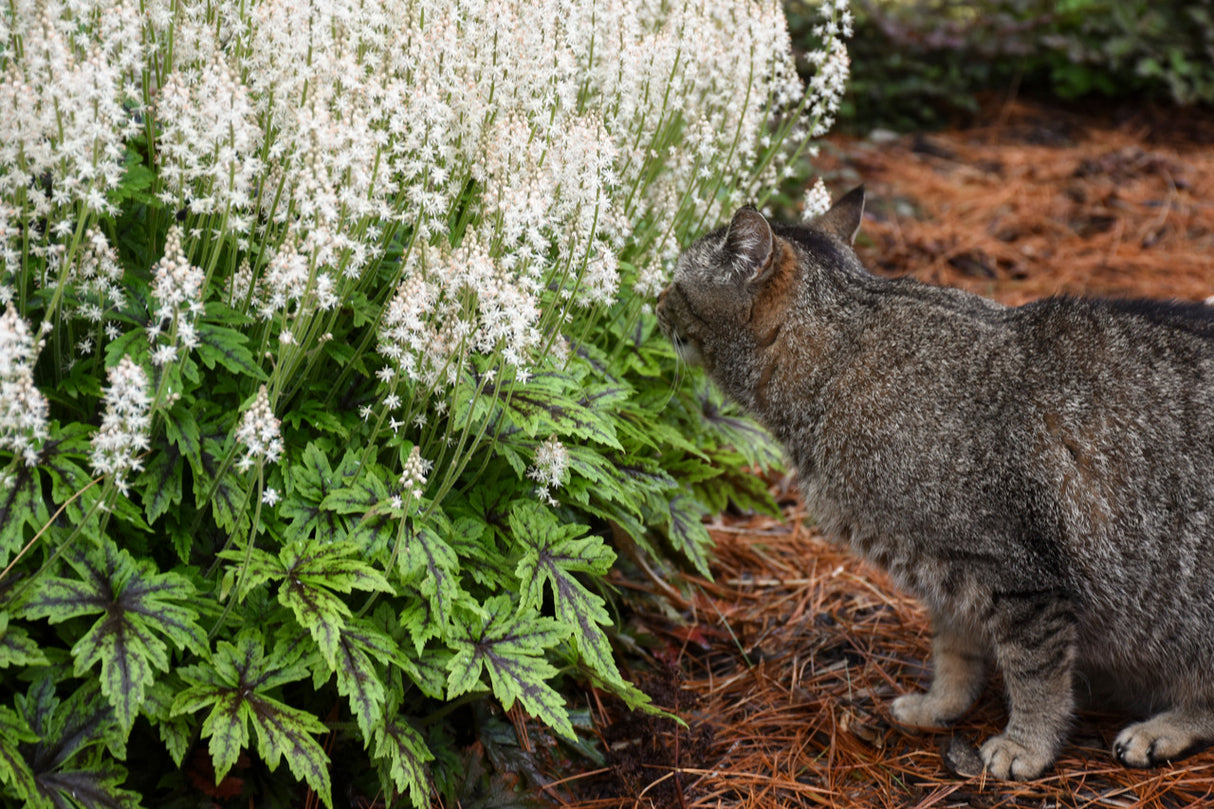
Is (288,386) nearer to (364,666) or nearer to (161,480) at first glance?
(161,480)

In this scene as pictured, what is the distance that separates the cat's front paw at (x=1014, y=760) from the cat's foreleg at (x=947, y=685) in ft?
0.91

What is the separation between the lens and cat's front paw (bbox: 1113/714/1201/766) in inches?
133

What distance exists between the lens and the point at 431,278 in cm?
286

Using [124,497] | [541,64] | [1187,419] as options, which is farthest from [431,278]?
[1187,419]

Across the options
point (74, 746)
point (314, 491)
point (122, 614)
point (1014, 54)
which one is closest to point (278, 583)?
point (314, 491)

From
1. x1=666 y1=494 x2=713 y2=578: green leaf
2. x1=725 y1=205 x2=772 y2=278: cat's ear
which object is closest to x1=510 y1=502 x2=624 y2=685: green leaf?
x1=666 y1=494 x2=713 y2=578: green leaf

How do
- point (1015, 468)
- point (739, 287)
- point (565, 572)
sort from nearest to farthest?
point (565, 572) < point (1015, 468) < point (739, 287)

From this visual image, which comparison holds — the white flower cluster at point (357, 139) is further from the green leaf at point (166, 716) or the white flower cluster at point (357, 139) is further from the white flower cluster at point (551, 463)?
the green leaf at point (166, 716)

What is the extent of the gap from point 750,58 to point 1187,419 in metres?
1.89

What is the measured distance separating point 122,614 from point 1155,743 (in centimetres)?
300

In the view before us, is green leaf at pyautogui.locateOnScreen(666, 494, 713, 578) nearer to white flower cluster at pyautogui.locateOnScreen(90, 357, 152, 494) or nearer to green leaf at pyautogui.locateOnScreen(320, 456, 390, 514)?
green leaf at pyautogui.locateOnScreen(320, 456, 390, 514)

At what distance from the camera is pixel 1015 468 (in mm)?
3268

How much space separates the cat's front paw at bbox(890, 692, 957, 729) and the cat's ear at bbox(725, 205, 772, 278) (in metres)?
1.57

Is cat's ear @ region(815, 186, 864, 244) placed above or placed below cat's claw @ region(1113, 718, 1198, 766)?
above
